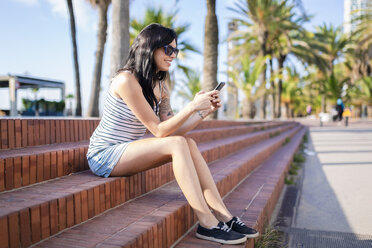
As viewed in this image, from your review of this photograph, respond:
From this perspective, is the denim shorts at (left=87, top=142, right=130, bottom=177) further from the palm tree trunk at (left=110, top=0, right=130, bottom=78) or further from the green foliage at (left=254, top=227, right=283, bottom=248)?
the palm tree trunk at (left=110, top=0, right=130, bottom=78)

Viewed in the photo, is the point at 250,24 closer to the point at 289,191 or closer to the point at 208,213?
the point at 289,191

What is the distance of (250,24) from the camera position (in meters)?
19.3

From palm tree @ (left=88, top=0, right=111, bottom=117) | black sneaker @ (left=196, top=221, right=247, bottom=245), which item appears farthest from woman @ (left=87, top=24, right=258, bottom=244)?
palm tree @ (left=88, top=0, right=111, bottom=117)

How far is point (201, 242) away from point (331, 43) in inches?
1303

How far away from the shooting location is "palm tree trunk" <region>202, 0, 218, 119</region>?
874 cm

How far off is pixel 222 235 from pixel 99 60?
10.7 m

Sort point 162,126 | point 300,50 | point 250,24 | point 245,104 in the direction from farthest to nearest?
point 300,50 < point 250,24 < point 245,104 < point 162,126

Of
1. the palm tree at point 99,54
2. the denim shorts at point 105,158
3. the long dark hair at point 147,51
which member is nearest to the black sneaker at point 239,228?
the denim shorts at point 105,158

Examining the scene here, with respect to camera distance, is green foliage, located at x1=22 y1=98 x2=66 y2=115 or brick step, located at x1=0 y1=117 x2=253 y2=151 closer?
brick step, located at x1=0 y1=117 x2=253 y2=151

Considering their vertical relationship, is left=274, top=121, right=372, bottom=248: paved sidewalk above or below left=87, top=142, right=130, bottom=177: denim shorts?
below

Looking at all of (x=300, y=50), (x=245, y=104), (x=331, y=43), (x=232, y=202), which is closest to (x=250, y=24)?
(x=300, y=50)

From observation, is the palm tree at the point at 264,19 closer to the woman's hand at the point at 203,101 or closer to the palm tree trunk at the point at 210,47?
the palm tree trunk at the point at 210,47

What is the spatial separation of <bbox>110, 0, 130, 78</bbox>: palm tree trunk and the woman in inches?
135

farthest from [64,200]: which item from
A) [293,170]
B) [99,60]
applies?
[99,60]
